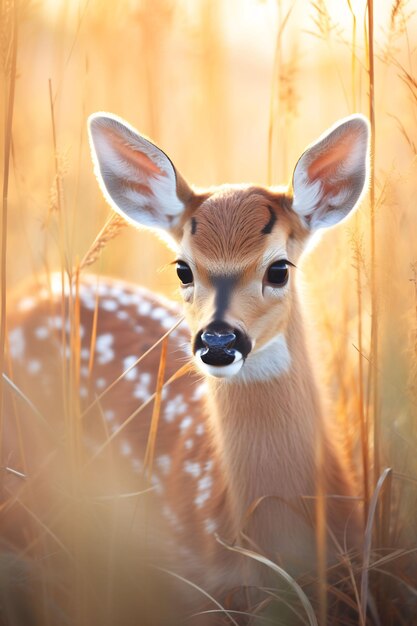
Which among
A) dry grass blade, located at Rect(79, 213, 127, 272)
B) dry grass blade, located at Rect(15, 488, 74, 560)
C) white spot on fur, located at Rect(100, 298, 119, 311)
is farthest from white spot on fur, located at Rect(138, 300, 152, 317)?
dry grass blade, located at Rect(15, 488, 74, 560)

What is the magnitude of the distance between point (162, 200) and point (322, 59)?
169 cm

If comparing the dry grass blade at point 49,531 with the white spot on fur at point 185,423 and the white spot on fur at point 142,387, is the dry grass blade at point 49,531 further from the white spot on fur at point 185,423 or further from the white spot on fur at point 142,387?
the white spot on fur at point 142,387

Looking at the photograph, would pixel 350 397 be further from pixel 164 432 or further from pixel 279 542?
pixel 279 542

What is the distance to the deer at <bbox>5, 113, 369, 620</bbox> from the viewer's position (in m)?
2.80

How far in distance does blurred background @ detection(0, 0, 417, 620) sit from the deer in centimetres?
16

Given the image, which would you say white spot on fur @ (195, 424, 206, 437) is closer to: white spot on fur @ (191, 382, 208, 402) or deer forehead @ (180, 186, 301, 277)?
white spot on fur @ (191, 382, 208, 402)

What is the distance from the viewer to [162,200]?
3.20 meters

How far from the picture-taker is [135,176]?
3170 millimetres

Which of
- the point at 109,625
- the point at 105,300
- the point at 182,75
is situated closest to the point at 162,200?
the point at 105,300

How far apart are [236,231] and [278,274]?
19cm

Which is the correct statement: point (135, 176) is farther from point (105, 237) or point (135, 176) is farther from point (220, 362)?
point (220, 362)

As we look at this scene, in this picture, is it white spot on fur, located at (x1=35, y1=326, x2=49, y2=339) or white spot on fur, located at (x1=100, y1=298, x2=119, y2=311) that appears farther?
white spot on fur, located at (x1=100, y1=298, x2=119, y2=311)

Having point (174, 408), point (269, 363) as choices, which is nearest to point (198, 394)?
point (174, 408)

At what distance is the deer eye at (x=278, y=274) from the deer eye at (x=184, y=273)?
10.5 inches
